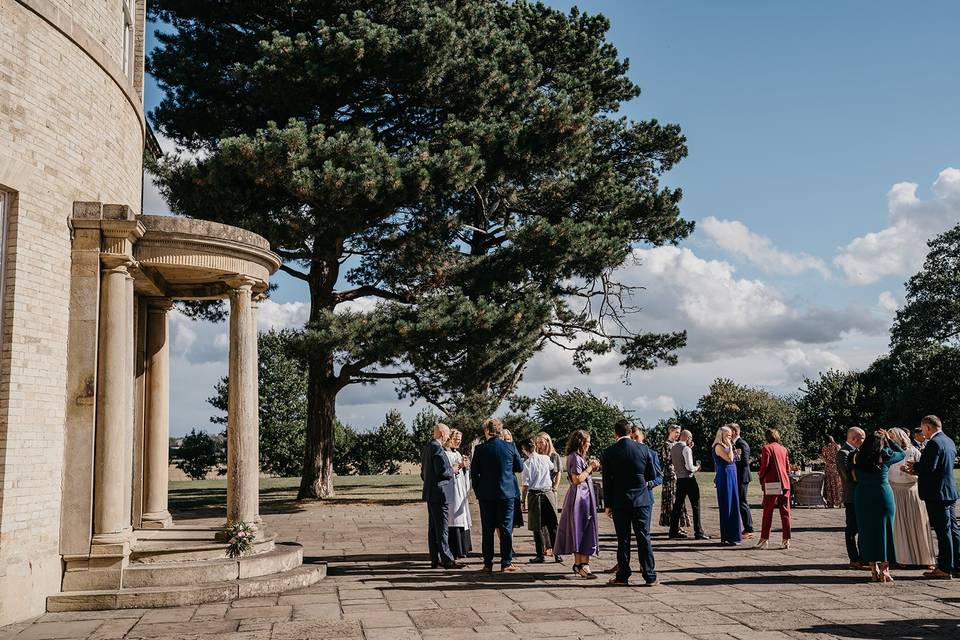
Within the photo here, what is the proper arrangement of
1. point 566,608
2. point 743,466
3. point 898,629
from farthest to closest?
point 743,466 < point 566,608 < point 898,629

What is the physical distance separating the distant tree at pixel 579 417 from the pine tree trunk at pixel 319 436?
1205cm

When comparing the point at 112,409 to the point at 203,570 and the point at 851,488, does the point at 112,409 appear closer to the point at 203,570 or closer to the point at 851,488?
the point at 203,570

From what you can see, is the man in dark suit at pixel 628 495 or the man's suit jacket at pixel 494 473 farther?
the man's suit jacket at pixel 494 473

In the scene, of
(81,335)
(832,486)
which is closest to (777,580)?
(81,335)

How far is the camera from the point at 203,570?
373 inches

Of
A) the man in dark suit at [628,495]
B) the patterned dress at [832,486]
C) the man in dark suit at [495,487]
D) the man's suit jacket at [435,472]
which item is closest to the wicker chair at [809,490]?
the patterned dress at [832,486]

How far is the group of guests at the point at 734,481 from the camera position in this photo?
12.4 meters

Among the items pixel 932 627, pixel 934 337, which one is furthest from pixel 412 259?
pixel 934 337

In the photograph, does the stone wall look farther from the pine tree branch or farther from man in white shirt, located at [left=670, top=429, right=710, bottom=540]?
the pine tree branch

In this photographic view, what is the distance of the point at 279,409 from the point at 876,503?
3471cm

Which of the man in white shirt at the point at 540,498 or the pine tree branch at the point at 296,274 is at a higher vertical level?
the pine tree branch at the point at 296,274

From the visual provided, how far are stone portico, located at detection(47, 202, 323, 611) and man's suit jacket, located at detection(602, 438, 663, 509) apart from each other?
12.5ft

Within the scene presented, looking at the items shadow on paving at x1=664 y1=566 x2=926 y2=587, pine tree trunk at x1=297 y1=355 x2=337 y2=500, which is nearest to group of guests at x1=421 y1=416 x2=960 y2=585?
shadow on paving at x1=664 y1=566 x2=926 y2=587

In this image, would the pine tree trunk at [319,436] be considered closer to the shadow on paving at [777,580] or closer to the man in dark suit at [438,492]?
the man in dark suit at [438,492]
